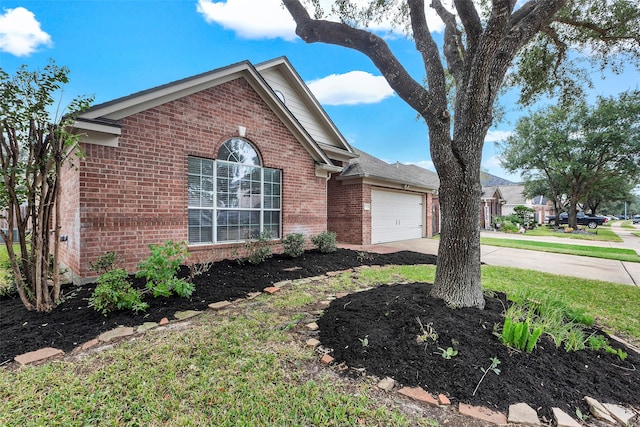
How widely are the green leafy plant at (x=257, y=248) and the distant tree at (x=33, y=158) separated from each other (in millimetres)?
3419

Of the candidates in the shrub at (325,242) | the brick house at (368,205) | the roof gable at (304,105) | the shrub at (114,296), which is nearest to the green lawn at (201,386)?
the shrub at (114,296)

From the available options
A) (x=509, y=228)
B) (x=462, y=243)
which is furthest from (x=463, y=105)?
(x=509, y=228)

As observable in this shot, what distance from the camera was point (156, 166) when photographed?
18.4 ft

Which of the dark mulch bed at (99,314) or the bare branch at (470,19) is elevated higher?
the bare branch at (470,19)

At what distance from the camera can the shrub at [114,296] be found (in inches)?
143

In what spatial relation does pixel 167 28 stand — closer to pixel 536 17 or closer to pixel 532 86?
pixel 536 17

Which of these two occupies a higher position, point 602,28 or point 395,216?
point 602,28

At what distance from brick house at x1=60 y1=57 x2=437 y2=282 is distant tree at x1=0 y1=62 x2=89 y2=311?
27.3 inches

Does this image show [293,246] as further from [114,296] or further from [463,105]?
[463,105]

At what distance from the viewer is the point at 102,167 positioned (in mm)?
5004

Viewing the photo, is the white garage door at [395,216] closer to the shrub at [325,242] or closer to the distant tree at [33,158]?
the shrub at [325,242]

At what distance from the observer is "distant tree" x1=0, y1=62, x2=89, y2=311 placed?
3.46 meters

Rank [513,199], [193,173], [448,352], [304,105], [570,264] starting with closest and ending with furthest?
[448,352]
[193,173]
[570,264]
[304,105]
[513,199]

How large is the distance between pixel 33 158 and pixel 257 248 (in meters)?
4.29
